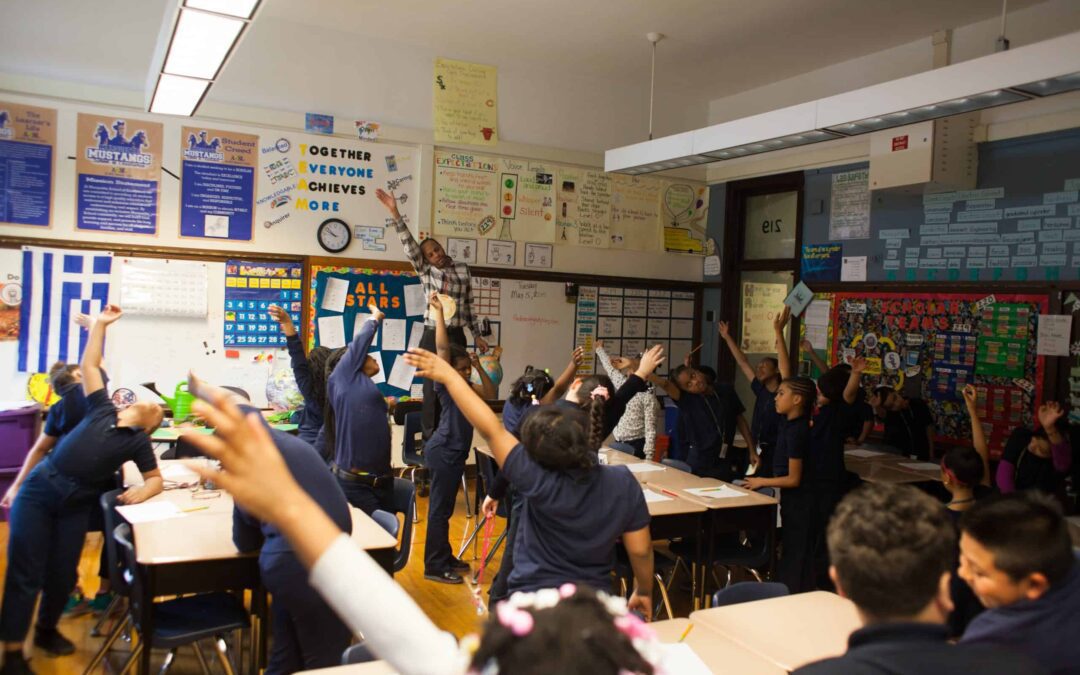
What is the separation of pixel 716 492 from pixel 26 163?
5300 millimetres

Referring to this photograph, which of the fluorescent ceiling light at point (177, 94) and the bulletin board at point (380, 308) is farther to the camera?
the bulletin board at point (380, 308)

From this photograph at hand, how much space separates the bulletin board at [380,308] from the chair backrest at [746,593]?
4.25 meters

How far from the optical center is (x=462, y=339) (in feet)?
22.8

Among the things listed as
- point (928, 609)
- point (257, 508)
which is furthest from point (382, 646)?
point (928, 609)

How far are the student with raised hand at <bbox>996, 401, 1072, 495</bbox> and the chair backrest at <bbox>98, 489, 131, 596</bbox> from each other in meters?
4.70

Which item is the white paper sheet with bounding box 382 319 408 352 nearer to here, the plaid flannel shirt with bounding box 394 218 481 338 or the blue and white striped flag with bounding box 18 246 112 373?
the plaid flannel shirt with bounding box 394 218 481 338

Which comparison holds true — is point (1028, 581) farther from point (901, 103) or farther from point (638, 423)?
point (638, 423)

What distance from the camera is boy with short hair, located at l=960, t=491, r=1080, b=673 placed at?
1.71 m

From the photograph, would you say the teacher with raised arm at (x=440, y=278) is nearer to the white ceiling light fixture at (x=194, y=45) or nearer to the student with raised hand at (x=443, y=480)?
the student with raised hand at (x=443, y=480)

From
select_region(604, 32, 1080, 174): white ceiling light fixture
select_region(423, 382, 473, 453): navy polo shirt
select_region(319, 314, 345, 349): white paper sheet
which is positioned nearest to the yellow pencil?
select_region(423, 382, 473, 453): navy polo shirt

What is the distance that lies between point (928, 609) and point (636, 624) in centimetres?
70

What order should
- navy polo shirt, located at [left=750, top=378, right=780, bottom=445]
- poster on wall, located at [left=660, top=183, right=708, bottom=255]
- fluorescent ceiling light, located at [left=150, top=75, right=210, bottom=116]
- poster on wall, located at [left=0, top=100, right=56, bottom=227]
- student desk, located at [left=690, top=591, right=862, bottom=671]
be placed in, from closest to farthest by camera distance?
1. student desk, located at [left=690, top=591, right=862, bottom=671]
2. fluorescent ceiling light, located at [left=150, top=75, right=210, bottom=116]
3. navy polo shirt, located at [left=750, top=378, right=780, bottom=445]
4. poster on wall, located at [left=0, top=100, right=56, bottom=227]
5. poster on wall, located at [left=660, top=183, right=708, bottom=255]

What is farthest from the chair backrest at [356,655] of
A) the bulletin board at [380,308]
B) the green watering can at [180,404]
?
the bulletin board at [380,308]

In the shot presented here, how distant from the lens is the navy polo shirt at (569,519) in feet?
8.13
